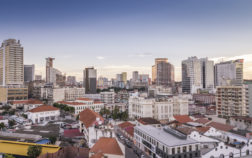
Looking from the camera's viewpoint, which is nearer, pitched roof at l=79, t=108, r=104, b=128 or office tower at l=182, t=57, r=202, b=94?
pitched roof at l=79, t=108, r=104, b=128

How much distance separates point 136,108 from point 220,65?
7234cm

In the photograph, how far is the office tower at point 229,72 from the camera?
81.8 metres

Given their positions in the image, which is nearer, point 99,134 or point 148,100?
point 99,134

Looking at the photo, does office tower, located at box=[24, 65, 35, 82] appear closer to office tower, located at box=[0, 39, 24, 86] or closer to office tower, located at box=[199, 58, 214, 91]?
office tower, located at box=[0, 39, 24, 86]

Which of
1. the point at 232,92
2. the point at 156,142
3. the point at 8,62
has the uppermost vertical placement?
the point at 8,62

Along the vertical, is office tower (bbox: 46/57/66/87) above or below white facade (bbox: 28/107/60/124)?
above

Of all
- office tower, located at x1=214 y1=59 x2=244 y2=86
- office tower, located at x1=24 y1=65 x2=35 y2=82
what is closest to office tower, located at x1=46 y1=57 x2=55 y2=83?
office tower, located at x1=24 y1=65 x2=35 y2=82

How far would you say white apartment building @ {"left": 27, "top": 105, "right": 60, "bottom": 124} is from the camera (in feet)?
126

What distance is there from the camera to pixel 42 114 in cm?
3931

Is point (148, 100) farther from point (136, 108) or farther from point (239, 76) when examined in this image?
point (239, 76)

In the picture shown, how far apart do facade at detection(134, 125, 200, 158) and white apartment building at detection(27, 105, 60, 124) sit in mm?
23312

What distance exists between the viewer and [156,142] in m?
19.5

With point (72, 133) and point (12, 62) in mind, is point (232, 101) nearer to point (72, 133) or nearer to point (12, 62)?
point (72, 133)

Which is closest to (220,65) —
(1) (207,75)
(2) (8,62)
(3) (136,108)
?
(1) (207,75)
